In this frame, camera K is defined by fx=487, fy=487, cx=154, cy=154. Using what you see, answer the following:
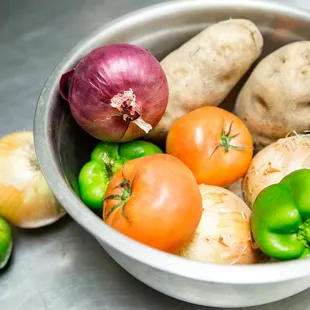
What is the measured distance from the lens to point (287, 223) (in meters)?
0.57

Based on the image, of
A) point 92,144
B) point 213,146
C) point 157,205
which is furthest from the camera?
point 92,144

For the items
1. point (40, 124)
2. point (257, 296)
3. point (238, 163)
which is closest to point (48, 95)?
point (40, 124)

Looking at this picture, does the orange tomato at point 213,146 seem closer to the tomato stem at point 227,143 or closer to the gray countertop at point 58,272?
the tomato stem at point 227,143

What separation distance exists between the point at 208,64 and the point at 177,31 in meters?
0.10

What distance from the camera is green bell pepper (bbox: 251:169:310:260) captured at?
1.87ft

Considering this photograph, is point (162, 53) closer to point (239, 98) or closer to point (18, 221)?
point (239, 98)

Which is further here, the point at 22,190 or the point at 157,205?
the point at 22,190

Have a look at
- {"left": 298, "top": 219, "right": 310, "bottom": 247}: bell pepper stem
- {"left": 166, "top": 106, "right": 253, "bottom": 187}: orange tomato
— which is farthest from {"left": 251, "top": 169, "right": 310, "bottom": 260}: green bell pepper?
{"left": 166, "top": 106, "right": 253, "bottom": 187}: orange tomato

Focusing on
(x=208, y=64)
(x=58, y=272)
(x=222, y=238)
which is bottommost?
(x=58, y=272)

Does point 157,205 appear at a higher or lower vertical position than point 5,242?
higher

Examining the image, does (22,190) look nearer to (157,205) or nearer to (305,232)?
(157,205)

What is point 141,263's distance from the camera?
520 mm

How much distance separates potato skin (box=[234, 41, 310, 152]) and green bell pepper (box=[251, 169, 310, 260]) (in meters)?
0.16

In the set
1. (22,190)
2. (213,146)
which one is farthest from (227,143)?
(22,190)
